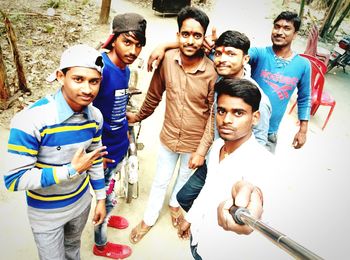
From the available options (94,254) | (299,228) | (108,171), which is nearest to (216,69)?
(108,171)

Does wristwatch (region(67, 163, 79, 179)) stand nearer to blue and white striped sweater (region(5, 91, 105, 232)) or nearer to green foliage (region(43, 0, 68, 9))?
blue and white striped sweater (region(5, 91, 105, 232))

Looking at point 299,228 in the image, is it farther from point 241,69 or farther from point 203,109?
point 241,69

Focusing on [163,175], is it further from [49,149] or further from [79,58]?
[79,58]

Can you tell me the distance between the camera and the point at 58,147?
66.0 inches

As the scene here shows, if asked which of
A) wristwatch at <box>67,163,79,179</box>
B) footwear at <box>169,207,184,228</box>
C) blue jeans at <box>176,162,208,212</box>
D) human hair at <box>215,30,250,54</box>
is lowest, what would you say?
footwear at <box>169,207,184,228</box>

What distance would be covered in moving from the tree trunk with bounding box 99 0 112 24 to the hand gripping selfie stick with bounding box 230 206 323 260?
7822 mm

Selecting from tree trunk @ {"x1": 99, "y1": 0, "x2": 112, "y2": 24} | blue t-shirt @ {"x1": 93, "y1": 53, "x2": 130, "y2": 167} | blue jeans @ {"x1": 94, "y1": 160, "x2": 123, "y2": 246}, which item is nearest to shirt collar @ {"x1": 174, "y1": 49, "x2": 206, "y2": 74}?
blue t-shirt @ {"x1": 93, "y1": 53, "x2": 130, "y2": 167}

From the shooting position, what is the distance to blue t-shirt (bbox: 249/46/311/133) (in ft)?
9.51

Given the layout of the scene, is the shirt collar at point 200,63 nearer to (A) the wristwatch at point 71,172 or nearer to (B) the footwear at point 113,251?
(A) the wristwatch at point 71,172

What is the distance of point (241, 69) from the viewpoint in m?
2.30

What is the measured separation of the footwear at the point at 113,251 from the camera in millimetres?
2785

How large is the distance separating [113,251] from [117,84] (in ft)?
5.38

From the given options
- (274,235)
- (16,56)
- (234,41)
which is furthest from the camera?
(16,56)

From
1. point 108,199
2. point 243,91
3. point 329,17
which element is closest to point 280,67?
point 243,91
